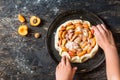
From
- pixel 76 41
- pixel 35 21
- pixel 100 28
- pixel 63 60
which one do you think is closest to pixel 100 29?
pixel 100 28

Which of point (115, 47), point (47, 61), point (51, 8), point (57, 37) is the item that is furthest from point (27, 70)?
point (115, 47)

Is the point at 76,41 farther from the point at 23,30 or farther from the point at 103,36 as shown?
the point at 23,30

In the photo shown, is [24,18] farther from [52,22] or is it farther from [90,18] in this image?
[90,18]

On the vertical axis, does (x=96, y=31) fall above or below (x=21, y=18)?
below

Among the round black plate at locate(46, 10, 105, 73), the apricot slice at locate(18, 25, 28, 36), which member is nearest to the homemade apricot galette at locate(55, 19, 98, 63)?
the round black plate at locate(46, 10, 105, 73)

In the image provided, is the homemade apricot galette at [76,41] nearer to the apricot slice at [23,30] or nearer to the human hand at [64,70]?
the human hand at [64,70]

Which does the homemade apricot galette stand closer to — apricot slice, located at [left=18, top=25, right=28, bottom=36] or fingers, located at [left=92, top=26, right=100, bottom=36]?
fingers, located at [left=92, top=26, right=100, bottom=36]

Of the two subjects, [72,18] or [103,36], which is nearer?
[103,36]
